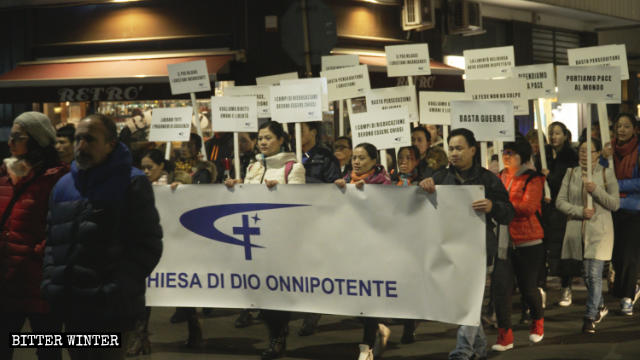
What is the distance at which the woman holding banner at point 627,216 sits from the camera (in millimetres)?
9602

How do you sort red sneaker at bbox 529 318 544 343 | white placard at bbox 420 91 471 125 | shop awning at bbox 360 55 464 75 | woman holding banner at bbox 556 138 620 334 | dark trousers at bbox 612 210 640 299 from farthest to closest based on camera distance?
shop awning at bbox 360 55 464 75 → white placard at bbox 420 91 471 125 → dark trousers at bbox 612 210 640 299 → woman holding banner at bbox 556 138 620 334 → red sneaker at bbox 529 318 544 343

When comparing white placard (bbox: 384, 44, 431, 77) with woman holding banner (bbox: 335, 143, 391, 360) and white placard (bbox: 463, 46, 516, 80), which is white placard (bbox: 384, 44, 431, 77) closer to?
white placard (bbox: 463, 46, 516, 80)

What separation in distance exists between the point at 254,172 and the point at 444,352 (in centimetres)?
231

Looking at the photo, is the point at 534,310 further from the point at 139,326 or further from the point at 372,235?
the point at 139,326

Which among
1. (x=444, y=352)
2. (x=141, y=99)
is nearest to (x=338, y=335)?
(x=444, y=352)

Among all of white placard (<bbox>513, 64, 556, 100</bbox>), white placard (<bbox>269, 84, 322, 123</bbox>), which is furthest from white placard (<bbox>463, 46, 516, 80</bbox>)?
white placard (<bbox>269, 84, 322, 123</bbox>)

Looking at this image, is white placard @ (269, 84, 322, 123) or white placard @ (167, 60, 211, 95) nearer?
white placard @ (269, 84, 322, 123)

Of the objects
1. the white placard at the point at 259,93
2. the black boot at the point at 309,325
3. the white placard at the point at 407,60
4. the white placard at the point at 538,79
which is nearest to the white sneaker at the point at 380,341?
the black boot at the point at 309,325

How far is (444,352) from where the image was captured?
26.9 feet

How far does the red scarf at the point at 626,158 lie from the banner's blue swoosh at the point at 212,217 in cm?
423

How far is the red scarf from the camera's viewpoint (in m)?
9.88

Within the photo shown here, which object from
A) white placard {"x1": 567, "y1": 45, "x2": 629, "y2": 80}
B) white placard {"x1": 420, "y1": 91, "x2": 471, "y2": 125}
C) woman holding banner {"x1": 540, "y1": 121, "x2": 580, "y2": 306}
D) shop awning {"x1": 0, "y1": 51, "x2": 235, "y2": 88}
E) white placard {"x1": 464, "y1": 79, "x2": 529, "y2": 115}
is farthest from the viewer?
shop awning {"x1": 0, "y1": 51, "x2": 235, "y2": 88}

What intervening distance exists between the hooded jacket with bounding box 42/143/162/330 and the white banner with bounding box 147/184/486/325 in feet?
8.74

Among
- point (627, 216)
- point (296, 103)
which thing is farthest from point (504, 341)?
point (296, 103)
